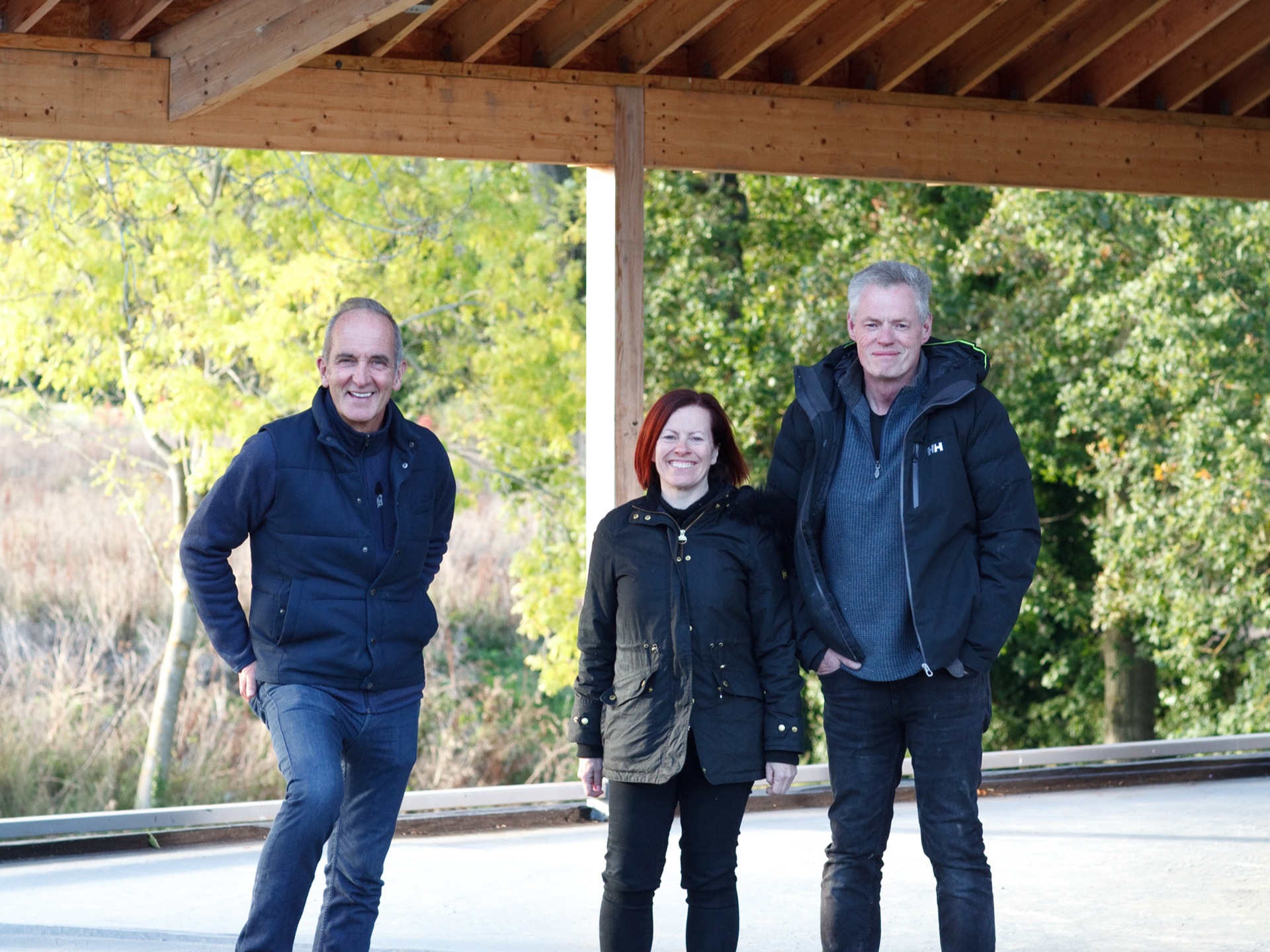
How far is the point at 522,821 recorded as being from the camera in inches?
234

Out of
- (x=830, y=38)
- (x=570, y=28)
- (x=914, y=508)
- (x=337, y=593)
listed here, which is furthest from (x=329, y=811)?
(x=830, y=38)

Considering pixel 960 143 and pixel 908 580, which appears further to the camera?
pixel 960 143

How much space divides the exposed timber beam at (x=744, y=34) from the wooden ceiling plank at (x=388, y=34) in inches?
39.7

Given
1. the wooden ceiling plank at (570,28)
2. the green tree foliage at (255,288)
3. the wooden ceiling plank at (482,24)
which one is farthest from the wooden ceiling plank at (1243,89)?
the green tree foliage at (255,288)

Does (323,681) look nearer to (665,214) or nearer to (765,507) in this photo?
(765,507)

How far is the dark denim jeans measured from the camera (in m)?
3.22

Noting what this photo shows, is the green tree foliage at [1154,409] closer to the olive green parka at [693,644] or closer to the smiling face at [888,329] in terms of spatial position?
the smiling face at [888,329]

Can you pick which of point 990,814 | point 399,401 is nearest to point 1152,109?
point 990,814

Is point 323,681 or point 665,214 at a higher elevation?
point 665,214

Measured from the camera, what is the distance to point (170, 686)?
12039mm

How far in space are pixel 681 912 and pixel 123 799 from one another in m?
9.23

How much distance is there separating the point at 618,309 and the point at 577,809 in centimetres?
192

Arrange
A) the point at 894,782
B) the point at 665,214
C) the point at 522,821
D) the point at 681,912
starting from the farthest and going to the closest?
the point at 665,214 → the point at 522,821 → the point at 681,912 → the point at 894,782

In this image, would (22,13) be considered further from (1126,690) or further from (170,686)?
(1126,690)
